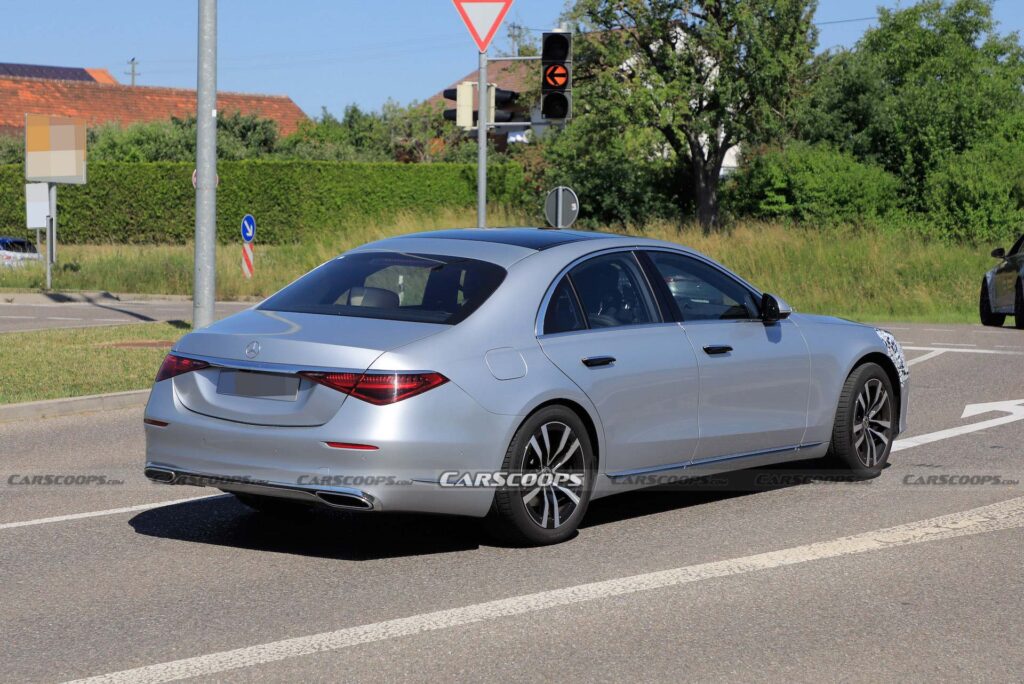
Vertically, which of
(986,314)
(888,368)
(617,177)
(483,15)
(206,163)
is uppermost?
(483,15)

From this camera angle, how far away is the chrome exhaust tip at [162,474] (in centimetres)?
705

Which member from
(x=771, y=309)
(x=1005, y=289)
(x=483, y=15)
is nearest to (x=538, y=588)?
(x=771, y=309)

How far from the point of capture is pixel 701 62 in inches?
1681

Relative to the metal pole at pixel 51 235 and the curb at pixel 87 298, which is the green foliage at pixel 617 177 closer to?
the curb at pixel 87 298

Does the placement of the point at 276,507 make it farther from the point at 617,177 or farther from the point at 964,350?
the point at 617,177

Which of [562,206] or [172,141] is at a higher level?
[172,141]

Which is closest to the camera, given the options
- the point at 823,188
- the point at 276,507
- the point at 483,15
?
the point at 276,507

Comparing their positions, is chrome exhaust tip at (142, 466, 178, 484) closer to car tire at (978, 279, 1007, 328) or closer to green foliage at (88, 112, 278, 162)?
car tire at (978, 279, 1007, 328)

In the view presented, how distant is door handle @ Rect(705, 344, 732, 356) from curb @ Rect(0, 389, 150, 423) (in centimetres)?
601

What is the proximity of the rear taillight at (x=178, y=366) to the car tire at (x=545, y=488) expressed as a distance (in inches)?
60.6

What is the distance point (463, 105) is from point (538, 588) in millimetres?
14193

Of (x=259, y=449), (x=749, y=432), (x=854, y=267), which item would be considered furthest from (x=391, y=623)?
(x=854, y=267)

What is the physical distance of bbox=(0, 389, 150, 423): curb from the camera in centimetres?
1217

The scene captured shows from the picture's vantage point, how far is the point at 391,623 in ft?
18.8
